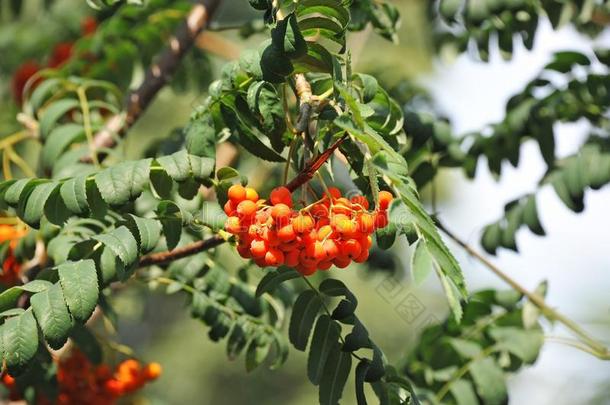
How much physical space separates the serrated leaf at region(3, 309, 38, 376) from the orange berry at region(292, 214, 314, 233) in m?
0.43

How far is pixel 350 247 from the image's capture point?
146cm

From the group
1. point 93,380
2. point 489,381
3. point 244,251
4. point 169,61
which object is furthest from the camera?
point 169,61

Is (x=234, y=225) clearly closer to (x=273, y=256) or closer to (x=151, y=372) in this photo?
(x=273, y=256)

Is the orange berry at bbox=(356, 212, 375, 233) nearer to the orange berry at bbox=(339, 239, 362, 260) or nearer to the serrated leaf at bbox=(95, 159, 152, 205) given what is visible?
the orange berry at bbox=(339, 239, 362, 260)

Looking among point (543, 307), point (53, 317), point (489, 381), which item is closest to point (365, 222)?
point (53, 317)

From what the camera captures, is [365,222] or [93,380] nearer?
[365,222]

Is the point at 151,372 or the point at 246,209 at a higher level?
the point at 246,209

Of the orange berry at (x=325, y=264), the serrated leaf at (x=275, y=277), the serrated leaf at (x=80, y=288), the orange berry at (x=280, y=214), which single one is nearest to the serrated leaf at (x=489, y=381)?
the serrated leaf at (x=275, y=277)

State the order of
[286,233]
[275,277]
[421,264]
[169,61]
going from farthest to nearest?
[169,61] → [275,277] → [286,233] → [421,264]

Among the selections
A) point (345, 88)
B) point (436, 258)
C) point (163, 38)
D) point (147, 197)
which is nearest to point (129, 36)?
point (163, 38)

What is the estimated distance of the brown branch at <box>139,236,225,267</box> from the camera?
1.68 meters

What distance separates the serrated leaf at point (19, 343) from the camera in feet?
4.71

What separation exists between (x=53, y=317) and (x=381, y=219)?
53cm

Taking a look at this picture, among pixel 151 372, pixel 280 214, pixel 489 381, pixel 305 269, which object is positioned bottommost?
pixel 151 372
